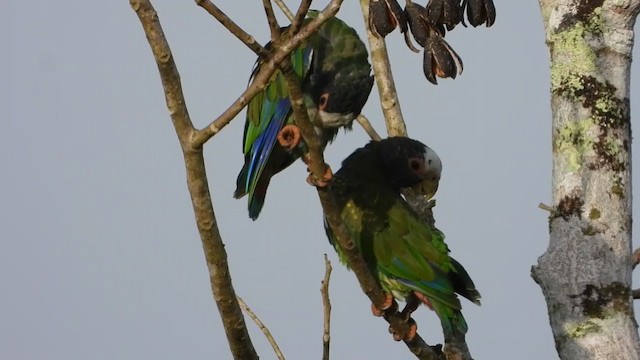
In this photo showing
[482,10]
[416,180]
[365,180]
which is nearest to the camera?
[482,10]

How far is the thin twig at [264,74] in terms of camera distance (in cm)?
267

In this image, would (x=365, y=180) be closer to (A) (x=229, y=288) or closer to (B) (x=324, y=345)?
(B) (x=324, y=345)

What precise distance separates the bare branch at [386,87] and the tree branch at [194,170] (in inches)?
87.5

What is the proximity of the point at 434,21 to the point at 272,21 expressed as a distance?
38.9 inches

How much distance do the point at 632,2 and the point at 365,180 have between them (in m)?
1.67

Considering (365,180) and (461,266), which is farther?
(365,180)

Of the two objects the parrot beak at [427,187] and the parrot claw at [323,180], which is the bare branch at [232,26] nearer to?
the parrot claw at [323,180]

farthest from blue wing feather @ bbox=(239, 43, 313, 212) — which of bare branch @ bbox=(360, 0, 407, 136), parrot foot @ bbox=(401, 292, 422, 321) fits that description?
parrot foot @ bbox=(401, 292, 422, 321)

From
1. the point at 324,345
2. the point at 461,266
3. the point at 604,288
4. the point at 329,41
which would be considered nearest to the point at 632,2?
the point at 604,288

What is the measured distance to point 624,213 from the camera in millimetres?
3594

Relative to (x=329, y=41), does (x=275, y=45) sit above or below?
below

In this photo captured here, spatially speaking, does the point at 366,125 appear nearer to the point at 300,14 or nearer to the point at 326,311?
the point at 326,311

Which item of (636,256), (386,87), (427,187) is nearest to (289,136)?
(386,87)

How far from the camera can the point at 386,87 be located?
5.27 metres
